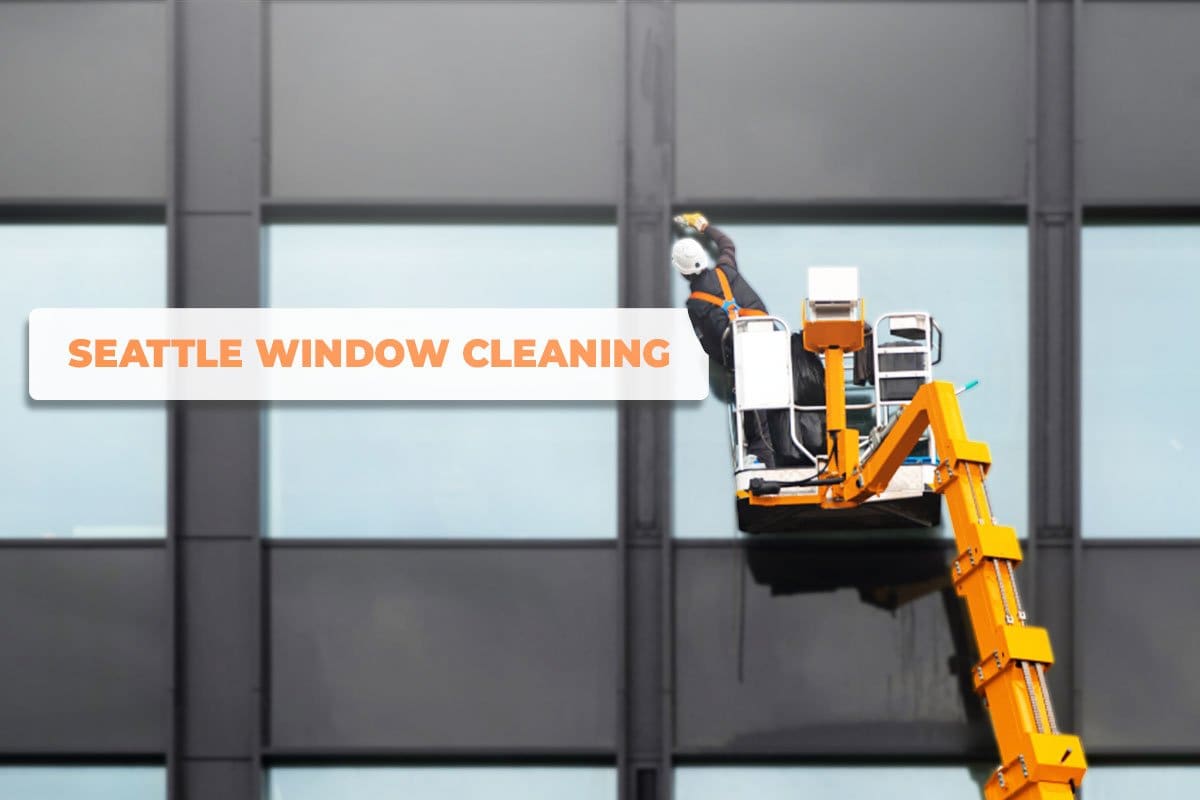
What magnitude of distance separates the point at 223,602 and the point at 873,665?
16.1 ft

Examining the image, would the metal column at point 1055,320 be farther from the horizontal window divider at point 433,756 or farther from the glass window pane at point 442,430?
the horizontal window divider at point 433,756

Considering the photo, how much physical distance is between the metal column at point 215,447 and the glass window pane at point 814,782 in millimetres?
3364

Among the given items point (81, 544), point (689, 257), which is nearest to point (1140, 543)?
point (689, 257)

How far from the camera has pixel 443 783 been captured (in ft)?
33.5

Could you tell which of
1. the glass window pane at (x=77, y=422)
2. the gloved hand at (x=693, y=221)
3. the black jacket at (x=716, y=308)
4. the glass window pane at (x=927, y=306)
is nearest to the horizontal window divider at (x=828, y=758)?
the glass window pane at (x=927, y=306)

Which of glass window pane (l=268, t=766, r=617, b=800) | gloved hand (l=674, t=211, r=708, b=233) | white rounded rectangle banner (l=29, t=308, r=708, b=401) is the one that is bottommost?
glass window pane (l=268, t=766, r=617, b=800)

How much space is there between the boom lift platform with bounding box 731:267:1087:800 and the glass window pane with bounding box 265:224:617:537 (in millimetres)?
1383

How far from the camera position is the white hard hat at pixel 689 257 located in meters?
9.84

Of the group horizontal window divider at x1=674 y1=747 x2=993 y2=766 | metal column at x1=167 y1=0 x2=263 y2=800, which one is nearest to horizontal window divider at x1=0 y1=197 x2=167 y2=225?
metal column at x1=167 y1=0 x2=263 y2=800

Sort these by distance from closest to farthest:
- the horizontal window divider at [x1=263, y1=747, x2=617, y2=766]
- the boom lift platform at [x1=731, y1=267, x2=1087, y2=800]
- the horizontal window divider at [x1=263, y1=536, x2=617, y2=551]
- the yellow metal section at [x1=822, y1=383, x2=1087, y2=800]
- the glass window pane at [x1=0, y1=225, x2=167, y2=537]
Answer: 1. the yellow metal section at [x1=822, y1=383, x2=1087, y2=800]
2. the boom lift platform at [x1=731, y1=267, x2=1087, y2=800]
3. the horizontal window divider at [x1=263, y1=747, x2=617, y2=766]
4. the horizontal window divider at [x1=263, y1=536, x2=617, y2=551]
5. the glass window pane at [x1=0, y1=225, x2=167, y2=537]

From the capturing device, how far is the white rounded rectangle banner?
10.4m

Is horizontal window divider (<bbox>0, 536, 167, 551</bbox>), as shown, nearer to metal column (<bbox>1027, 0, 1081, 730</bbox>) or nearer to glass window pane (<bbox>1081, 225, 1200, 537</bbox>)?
metal column (<bbox>1027, 0, 1081, 730</bbox>)

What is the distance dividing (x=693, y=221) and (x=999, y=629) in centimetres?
418

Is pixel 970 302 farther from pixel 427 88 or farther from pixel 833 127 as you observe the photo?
pixel 427 88
